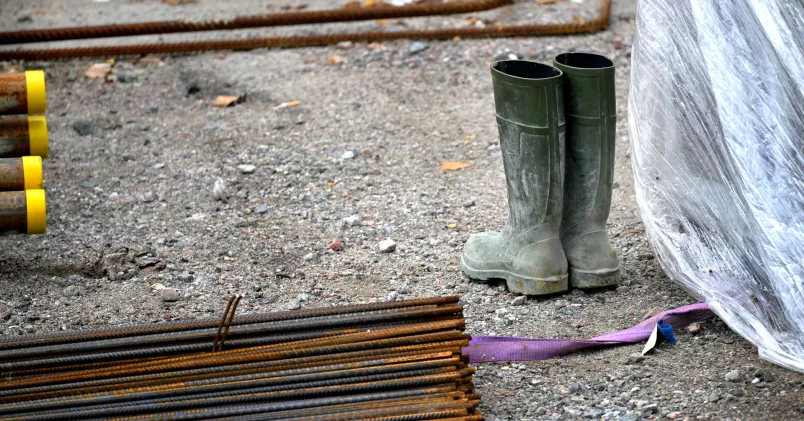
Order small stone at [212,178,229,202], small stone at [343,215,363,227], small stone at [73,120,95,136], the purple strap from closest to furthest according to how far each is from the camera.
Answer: the purple strap → small stone at [343,215,363,227] → small stone at [212,178,229,202] → small stone at [73,120,95,136]

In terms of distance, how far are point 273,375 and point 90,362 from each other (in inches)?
22.1

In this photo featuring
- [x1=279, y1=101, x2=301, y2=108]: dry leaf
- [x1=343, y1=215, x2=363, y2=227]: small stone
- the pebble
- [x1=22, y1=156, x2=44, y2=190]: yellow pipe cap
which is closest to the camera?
[x1=22, y1=156, x2=44, y2=190]: yellow pipe cap

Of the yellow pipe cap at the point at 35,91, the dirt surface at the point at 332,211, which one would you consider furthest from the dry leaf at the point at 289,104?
the yellow pipe cap at the point at 35,91

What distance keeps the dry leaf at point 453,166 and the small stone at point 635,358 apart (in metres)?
1.63

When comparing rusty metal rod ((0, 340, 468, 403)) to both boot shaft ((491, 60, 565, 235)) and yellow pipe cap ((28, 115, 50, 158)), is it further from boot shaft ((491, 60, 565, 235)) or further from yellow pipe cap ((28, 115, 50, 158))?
yellow pipe cap ((28, 115, 50, 158))

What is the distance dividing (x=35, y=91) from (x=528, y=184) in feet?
6.20

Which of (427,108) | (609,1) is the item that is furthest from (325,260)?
(609,1)

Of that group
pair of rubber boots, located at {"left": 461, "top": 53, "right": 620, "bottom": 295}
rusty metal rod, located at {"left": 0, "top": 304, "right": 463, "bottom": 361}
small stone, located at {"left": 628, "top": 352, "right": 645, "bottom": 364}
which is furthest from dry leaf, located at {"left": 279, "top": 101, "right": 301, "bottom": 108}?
small stone, located at {"left": 628, "top": 352, "right": 645, "bottom": 364}

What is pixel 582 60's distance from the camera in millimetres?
2977

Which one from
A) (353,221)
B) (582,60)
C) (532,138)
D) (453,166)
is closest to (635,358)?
(532,138)

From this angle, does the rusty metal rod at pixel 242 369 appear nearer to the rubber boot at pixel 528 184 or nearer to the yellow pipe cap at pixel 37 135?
the rubber boot at pixel 528 184

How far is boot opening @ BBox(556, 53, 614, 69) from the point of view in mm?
2936

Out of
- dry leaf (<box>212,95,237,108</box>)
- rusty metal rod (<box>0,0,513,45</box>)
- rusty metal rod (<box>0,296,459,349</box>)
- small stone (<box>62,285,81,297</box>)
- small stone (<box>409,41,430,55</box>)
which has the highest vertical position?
rusty metal rod (<box>0,0,513,45</box>)

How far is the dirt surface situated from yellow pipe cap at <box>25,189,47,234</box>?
231 millimetres
